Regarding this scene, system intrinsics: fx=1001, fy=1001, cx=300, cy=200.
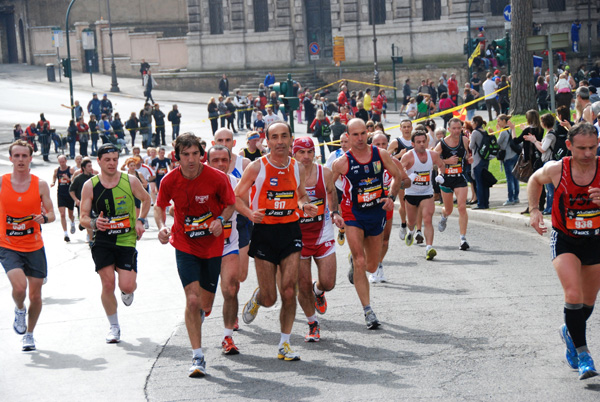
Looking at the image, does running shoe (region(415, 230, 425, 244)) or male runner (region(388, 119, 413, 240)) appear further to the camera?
male runner (region(388, 119, 413, 240))

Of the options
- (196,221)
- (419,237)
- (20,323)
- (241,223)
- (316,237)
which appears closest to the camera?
(196,221)

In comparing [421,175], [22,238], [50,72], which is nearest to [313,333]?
[22,238]

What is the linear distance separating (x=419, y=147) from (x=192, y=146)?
6.05 m

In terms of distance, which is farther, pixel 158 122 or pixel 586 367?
pixel 158 122

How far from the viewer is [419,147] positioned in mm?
13922

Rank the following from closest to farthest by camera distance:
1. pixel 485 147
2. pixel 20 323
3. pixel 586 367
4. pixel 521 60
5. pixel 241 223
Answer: pixel 586 367 → pixel 20 323 → pixel 241 223 → pixel 485 147 → pixel 521 60

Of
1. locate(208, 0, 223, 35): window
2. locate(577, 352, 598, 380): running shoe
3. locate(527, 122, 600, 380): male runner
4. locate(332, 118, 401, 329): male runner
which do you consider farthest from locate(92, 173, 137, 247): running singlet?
locate(208, 0, 223, 35): window

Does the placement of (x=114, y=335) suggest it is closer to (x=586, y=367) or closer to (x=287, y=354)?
(x=287, y=354)

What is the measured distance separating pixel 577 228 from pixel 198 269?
10.4ft

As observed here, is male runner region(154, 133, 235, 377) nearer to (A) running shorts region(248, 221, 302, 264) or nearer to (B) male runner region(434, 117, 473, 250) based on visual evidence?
(A) running shorts region(248, 221, 302, 264)

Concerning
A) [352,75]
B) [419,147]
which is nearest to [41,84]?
[352,75]

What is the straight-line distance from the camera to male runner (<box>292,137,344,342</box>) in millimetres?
9453

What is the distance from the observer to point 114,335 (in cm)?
1000

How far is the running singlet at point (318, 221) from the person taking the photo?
9.72m
